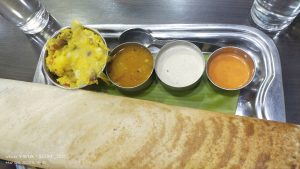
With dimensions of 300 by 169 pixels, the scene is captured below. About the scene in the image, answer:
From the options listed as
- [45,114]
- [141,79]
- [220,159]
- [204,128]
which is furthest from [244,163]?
[45,114]

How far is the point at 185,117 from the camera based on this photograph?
1243 mm

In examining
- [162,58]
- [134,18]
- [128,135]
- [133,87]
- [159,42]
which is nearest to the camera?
[128,135]

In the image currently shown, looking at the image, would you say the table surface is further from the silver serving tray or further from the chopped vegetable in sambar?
the chopped vegetable in sambar

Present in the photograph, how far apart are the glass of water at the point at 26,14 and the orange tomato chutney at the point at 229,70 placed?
44.2 inches

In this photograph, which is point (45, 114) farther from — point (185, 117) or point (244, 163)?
point (244, 163)

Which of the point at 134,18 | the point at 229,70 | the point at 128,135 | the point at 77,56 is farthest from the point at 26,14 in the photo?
the point at 229,70

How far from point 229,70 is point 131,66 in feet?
1.73

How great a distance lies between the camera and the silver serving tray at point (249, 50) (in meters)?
1.53

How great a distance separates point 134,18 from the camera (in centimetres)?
190

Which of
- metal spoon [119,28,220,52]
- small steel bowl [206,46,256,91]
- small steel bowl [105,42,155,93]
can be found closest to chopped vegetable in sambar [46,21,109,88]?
small steel bowl [105,42,155,93]

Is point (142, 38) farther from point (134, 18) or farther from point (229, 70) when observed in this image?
point (229, 70)

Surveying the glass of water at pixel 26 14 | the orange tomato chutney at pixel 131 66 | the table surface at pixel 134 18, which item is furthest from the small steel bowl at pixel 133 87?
the glass of water at pixel 26 14

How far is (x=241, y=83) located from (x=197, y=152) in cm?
56

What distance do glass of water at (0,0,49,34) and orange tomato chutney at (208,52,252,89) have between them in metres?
1.12
